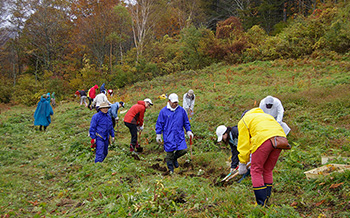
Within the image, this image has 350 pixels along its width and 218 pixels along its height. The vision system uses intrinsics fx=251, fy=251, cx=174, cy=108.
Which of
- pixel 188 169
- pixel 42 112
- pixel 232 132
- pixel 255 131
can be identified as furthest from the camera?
pixel 42 112

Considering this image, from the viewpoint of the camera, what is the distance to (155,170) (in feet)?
22.2

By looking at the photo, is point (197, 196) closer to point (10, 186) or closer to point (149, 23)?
point (10, 186)

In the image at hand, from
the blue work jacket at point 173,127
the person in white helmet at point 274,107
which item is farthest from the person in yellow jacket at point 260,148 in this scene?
the person in white helmet at point 274,107

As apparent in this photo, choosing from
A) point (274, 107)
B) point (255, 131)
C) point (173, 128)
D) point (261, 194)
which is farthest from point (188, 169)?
point (255, 131)

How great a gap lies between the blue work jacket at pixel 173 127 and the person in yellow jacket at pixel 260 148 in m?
2.48

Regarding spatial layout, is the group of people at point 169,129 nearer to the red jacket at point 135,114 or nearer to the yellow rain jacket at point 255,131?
the red jacket at point 135,114

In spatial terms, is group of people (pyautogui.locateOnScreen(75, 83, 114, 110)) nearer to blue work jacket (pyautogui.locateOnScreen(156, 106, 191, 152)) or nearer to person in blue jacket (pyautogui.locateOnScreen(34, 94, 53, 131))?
person in blue jacket (pyautogui.locateOnScreen(34, 94, 53, 131))

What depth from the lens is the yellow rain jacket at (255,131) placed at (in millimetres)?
3697

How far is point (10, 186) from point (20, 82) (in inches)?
1012

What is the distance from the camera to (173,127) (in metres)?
6.37

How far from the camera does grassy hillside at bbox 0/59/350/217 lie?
406 centimetres

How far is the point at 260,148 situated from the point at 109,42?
29.4 meters

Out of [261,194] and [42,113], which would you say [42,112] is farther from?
[261,194]

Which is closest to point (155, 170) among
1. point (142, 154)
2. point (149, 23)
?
point (142, 154)
